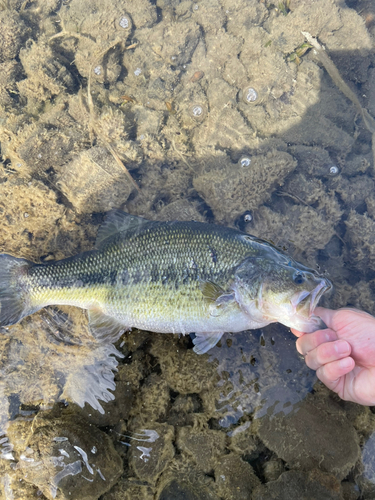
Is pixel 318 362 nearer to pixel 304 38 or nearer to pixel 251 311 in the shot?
pixel 251 311

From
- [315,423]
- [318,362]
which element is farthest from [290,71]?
[315,423]

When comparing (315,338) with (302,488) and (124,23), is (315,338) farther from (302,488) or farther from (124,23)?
(124,23)

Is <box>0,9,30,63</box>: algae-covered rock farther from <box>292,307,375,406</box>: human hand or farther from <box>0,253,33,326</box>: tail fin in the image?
<box>292,307,375,406</box>: human hand

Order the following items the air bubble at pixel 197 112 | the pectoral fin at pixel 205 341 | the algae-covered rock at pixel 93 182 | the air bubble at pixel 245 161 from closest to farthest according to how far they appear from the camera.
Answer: the pectoral fin at pixel 205 341 < the algae-covered rock at pixel 93 182 < the air bubble at pixel 245 161 < the air bubble at pixel 197 112

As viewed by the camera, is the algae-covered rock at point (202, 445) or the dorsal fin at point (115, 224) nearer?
the algae-covered rock at point (202, 445)

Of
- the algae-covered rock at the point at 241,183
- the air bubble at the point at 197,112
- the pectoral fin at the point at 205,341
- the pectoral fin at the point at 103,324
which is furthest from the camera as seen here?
the air bubble at the point at 197,112

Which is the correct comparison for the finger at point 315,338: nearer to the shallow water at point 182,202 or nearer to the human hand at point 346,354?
the human hand at point 346,354

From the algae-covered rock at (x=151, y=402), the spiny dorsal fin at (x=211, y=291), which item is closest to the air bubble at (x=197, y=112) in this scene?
the spiny dorsal fin at (x=211, y=291)
